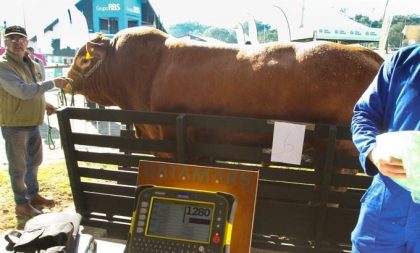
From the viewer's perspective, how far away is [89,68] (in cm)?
338

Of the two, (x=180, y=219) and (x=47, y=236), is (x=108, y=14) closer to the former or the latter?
(x=47, y=236)

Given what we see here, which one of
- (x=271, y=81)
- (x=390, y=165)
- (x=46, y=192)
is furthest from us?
(x=46, y=192)

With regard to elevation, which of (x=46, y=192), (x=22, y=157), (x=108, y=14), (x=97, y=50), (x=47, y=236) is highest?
(x=108, y=14)

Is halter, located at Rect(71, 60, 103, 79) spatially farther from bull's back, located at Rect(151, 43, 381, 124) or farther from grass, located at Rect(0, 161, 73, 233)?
grass, located at Rect(0, 161, 73, 233)

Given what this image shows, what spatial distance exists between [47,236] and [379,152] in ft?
4.04

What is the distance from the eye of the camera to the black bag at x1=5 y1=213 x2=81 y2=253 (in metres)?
1.29

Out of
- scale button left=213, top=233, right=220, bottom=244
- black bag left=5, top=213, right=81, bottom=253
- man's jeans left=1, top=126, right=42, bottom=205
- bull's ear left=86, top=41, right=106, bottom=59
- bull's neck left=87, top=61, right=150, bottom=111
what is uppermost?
bull's ear left=86, top=41, right=106, bottom=59

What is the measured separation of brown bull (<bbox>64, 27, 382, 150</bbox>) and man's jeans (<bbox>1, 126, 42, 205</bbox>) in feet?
2.33

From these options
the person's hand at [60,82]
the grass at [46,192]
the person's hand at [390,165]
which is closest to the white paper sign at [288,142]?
the person's hand at [390,165]

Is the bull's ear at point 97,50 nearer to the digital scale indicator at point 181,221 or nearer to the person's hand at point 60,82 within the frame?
the person's hand at point 60,82

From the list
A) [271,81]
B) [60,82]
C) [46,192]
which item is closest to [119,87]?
[60,82]

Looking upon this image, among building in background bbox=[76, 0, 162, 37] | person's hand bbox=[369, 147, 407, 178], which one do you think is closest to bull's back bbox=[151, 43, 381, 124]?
person's hand bbox=[369, 147, 407, 178]

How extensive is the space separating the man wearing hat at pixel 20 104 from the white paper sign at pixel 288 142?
215cm

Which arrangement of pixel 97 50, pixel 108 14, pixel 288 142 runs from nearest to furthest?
1. pixel 288 142
2. pixel 97 50
3. pixel 108 14
